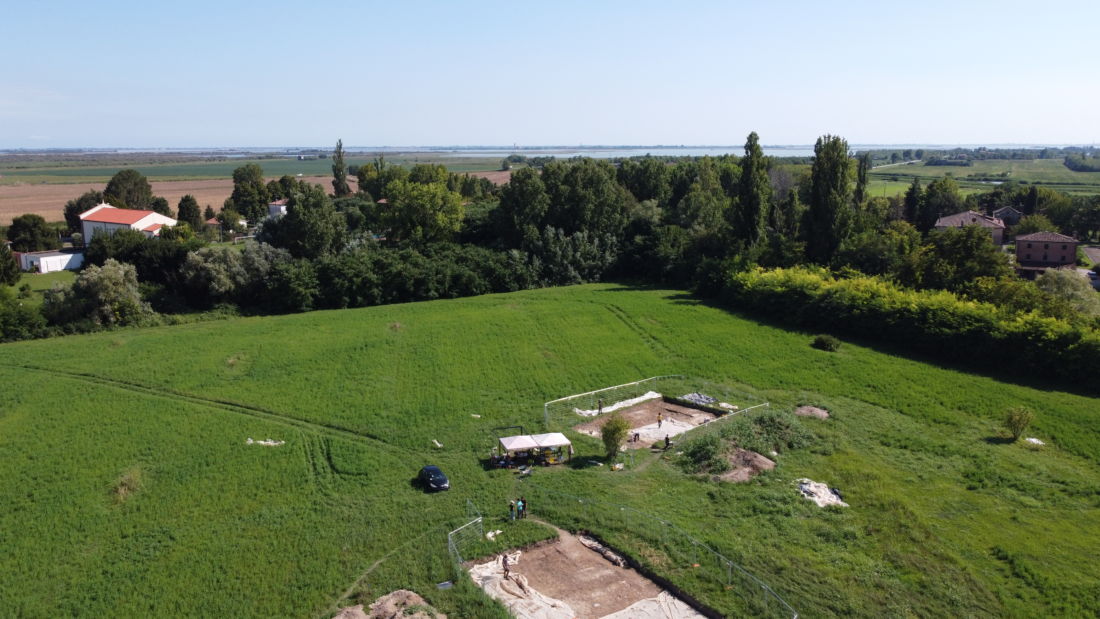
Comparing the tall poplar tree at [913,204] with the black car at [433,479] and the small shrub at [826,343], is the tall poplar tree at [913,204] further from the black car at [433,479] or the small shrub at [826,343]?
the black car at [433,479]

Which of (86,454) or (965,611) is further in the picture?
(86,454)

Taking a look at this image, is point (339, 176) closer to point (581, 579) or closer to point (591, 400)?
point (591, 400)

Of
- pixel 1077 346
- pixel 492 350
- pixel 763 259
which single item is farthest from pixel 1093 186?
pixel 492 350

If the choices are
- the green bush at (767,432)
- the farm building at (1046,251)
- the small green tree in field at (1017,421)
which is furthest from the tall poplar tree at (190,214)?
the farm building at (1046,251)

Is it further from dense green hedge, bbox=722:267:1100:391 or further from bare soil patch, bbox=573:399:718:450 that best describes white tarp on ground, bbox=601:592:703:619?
dense green hedge, bbox=722:267:1100:391

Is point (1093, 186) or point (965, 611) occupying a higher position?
point (1093, 186)

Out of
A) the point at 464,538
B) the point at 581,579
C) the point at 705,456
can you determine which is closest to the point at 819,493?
the point at 705,456

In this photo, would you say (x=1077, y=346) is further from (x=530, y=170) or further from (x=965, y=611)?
(x=530, y=170)
